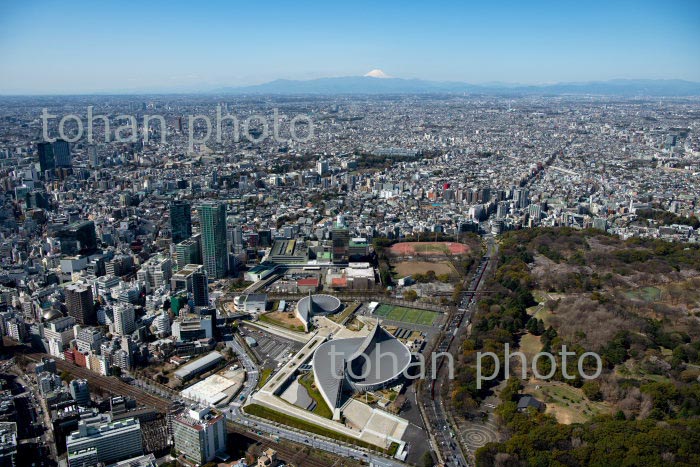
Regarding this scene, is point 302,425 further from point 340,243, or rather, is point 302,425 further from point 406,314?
point 340,243

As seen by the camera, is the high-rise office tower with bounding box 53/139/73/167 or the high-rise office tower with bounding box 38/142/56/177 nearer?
the high-rise office tower with bounding box 38/142/56/177

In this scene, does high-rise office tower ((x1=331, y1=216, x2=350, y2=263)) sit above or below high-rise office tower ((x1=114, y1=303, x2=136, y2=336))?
above

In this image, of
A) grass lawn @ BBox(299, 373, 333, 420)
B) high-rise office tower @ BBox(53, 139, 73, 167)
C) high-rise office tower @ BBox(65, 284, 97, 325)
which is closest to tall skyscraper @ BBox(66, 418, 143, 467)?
grass lawn @ BBox(299, 373, 333, 420)

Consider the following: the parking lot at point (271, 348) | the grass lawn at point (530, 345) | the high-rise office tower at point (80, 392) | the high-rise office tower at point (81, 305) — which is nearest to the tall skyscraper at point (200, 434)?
the high-rise office tower at point (80, 392)

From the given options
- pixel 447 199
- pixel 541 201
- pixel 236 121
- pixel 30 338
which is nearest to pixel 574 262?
pixel 541 201

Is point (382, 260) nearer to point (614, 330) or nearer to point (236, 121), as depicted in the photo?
point (614, 330)

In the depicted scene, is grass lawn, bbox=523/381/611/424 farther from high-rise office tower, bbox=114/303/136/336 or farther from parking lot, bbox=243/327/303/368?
high-rise office tower, bbox=114/303/136/336
